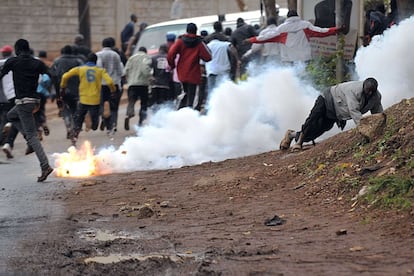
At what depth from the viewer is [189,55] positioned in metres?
15.6

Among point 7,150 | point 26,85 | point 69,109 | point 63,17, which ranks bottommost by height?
point 7,150

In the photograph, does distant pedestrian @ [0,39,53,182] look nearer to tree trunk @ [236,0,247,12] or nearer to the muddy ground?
the muddy ground

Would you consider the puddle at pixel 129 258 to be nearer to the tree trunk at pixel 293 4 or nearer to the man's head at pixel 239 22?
the tree trunk at pixel 293 4

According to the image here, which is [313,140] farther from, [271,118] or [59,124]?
[59,124]

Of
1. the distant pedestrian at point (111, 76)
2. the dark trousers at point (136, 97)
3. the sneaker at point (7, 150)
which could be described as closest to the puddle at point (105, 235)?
the sneaker at point (7, 150)

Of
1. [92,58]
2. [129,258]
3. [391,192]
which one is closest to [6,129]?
[92,58]

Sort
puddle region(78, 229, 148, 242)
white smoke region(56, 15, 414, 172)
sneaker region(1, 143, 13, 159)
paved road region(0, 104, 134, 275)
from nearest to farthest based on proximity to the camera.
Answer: puddle region(78, 229, 148, 242)
paved road region(0, 104, 134, 275)
white smoke region(56, 15, 414, 172)
sneaker region(1, 143, 13, 159)

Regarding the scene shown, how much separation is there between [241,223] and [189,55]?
782 cm

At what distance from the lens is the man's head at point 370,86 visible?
9.88 meters

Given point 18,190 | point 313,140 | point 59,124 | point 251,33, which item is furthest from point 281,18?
point 18,190

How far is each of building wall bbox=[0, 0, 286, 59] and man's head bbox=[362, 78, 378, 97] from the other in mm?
19968

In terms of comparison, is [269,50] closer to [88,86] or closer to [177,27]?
[88,86]

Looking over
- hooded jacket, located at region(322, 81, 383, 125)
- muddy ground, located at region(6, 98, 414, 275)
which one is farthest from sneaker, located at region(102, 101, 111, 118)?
hooded jacket, located at region(322, 81, 383, 125)

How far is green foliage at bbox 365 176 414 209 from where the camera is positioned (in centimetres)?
745
